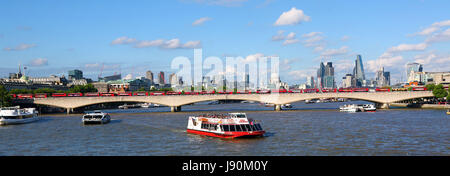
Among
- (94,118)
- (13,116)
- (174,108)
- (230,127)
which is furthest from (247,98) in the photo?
(230,127)

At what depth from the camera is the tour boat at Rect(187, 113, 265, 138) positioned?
156 feet

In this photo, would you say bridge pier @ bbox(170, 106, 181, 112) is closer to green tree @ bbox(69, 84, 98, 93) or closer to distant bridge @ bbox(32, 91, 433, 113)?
distant bridge @ bbox(32, 91, 433, 113)

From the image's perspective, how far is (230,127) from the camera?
158ft

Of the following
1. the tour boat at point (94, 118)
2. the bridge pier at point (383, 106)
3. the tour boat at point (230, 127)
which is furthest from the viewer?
the bridge pier at point (383, 106)

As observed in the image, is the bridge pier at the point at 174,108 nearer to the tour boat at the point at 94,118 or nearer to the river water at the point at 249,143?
the tour boat at the point at 94,118

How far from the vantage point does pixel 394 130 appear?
54781 millimetres

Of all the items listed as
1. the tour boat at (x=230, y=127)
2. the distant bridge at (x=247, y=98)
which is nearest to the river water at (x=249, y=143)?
the tour boat at (x=230, y=127)

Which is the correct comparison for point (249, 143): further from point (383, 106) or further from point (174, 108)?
point (383, 106)

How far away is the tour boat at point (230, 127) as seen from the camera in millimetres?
47438

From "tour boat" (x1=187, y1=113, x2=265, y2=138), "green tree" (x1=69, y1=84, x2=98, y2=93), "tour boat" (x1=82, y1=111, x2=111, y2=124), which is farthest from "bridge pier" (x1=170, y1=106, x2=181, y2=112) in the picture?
"green tree" (x1=69, y1=84, x2=98, y2=93)

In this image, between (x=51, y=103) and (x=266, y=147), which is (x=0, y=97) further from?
(x=266, y=147)

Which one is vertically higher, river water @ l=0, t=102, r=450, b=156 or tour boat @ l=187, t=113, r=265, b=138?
tour boat @ l=187, t=113, r=265, b=138

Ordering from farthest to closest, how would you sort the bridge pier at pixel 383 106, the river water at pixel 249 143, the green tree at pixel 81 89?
the green tree at pixel 81 89
the bridge pier at pixel 383 106
the river water at pixel 249 143
